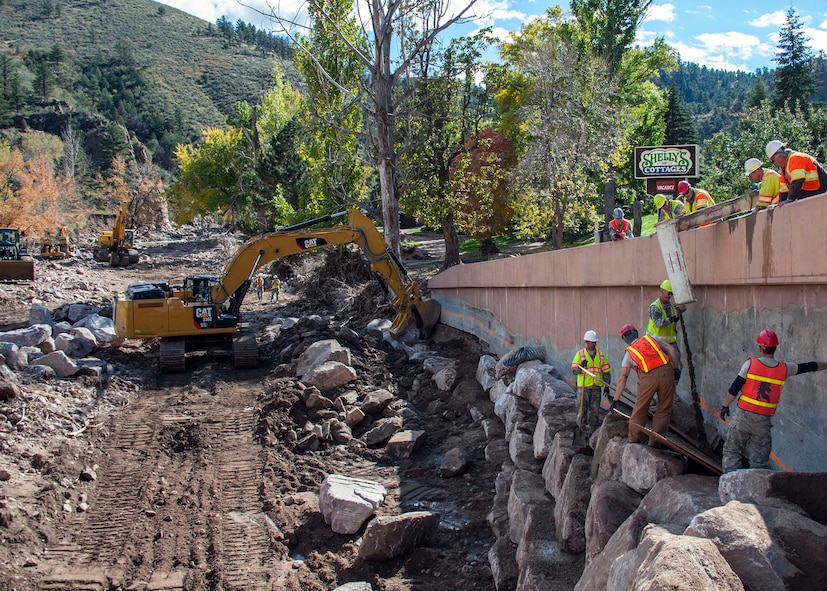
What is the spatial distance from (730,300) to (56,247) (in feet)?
137

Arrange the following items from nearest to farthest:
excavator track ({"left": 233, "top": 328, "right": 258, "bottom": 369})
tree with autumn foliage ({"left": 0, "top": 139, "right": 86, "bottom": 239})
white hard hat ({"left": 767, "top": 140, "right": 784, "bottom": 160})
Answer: white hard hat ({"left": 767, "top": 140, "right": 784, "bottom": 160}) < excavator track ({"left": 233, "top": 328, "right": 258, "bottom": 369}) < tree with autumn foliage ({"left": 0, "top": 139, "right": 86, "bottom": 239})

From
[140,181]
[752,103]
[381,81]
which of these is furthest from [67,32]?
[381,81]

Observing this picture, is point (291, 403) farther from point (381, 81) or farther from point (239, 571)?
point (381, 81)

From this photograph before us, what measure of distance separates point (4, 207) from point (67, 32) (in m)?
126

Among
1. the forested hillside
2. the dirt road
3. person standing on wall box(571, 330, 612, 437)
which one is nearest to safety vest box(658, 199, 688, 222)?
person standing on wall box(571, 330, 612, 437)

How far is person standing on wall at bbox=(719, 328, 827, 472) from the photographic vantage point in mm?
5254

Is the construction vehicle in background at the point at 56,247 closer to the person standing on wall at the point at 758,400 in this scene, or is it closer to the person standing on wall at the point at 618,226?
the person standing on wall at the point at 618,226

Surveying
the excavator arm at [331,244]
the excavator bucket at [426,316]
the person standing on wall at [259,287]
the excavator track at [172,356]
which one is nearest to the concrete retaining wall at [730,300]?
the excavator bucket at [426,316]

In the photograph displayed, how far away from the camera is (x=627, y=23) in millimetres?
29266

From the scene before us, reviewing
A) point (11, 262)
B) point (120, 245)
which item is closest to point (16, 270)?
point (11, 262)

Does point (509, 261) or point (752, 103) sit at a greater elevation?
point (752, 103)

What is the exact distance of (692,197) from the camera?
10.3 m

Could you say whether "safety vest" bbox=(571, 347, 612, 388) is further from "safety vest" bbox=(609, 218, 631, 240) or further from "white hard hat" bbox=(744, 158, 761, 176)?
"safety vest" bbox=(609, 218, 631, 240)

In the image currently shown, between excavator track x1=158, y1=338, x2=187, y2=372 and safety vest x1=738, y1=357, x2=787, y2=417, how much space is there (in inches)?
512
